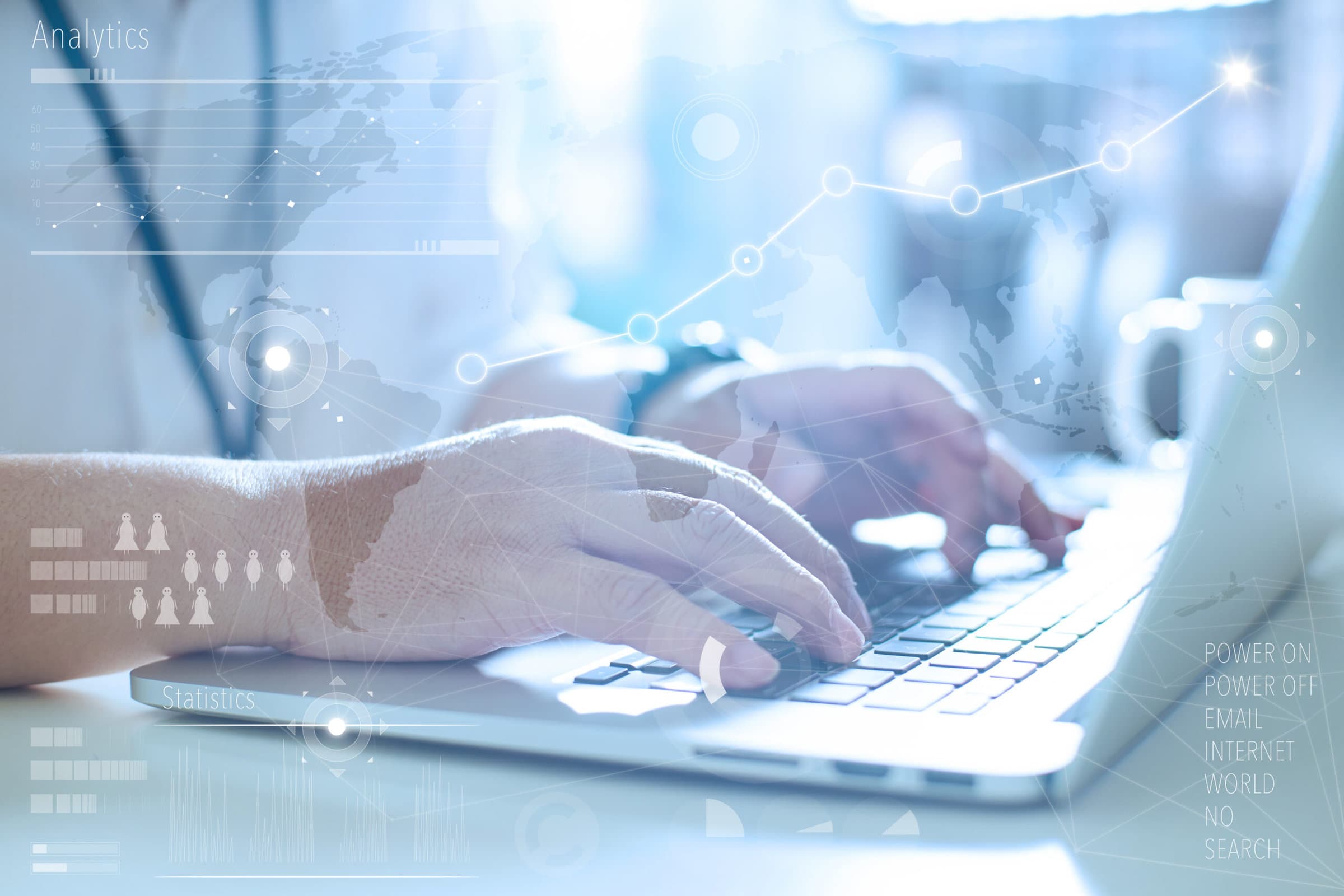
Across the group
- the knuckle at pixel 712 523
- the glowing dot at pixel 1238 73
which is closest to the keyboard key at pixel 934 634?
the knuckle at pixel 712 523

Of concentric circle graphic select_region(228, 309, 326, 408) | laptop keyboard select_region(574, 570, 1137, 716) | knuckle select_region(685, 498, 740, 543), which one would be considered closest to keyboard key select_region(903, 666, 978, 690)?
laptop keyboard select_region(574, 570, 1137, 716)

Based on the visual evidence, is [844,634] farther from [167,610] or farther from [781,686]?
[167,610]

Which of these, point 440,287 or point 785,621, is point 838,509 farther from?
point 440,287

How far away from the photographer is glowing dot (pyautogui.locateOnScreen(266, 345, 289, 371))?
0.46 m

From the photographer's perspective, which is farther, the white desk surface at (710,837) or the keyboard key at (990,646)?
the keyboard key at (990,646)

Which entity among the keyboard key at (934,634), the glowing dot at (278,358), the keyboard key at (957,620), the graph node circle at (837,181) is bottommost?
the keyboard key at (934,634)

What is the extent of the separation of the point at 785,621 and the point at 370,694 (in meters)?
0.19

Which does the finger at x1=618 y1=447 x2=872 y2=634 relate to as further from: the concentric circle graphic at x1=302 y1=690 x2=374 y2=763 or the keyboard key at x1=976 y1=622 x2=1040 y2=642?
the concentric circle graphic at x1=302 y1=690 x2=374 y2=763

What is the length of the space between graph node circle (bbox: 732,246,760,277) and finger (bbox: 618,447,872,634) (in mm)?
105

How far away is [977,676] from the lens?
1.22 ft

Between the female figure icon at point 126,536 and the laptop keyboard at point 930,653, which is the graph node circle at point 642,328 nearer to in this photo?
the laptop keyboard at point 930,653

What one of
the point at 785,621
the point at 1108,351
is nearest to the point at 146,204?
the point at 785,621

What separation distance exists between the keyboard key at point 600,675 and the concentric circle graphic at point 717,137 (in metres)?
0.26

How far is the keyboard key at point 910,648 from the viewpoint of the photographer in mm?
404
